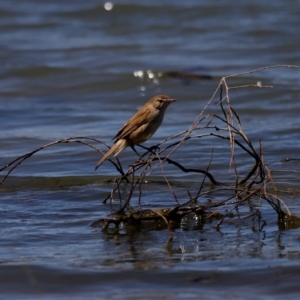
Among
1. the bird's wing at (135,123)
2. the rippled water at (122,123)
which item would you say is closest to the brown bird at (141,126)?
the bird's wing at (135,123)

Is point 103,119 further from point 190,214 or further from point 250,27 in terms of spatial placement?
point 250,27

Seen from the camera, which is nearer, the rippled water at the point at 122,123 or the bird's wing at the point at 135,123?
the rippled water at the point at 122,123

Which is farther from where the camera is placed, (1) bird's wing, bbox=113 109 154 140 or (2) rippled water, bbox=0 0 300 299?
(1) bird's wing, bbox=113 109 154 140

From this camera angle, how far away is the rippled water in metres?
5.73

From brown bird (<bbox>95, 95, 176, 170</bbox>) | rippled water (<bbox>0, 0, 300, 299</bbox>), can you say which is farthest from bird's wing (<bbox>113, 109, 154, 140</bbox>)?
rippled water (<bbox>0, 0, 300, 299</bbox>)

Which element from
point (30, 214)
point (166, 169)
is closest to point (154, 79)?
point (166, 169)

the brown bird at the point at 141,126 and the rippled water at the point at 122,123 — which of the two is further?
the brown bird at the point at 141,126

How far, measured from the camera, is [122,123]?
12.1 meters

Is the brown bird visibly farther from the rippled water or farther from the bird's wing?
the rippled water

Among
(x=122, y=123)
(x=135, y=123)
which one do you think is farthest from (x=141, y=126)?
(x=122, y=123)

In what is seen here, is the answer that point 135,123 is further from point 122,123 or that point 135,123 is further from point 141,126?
point 122,123

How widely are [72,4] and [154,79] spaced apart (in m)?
9.72

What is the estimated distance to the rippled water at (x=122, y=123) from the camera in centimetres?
573

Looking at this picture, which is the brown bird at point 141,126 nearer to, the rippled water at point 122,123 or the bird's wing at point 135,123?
the bird's wing at point 135,123
